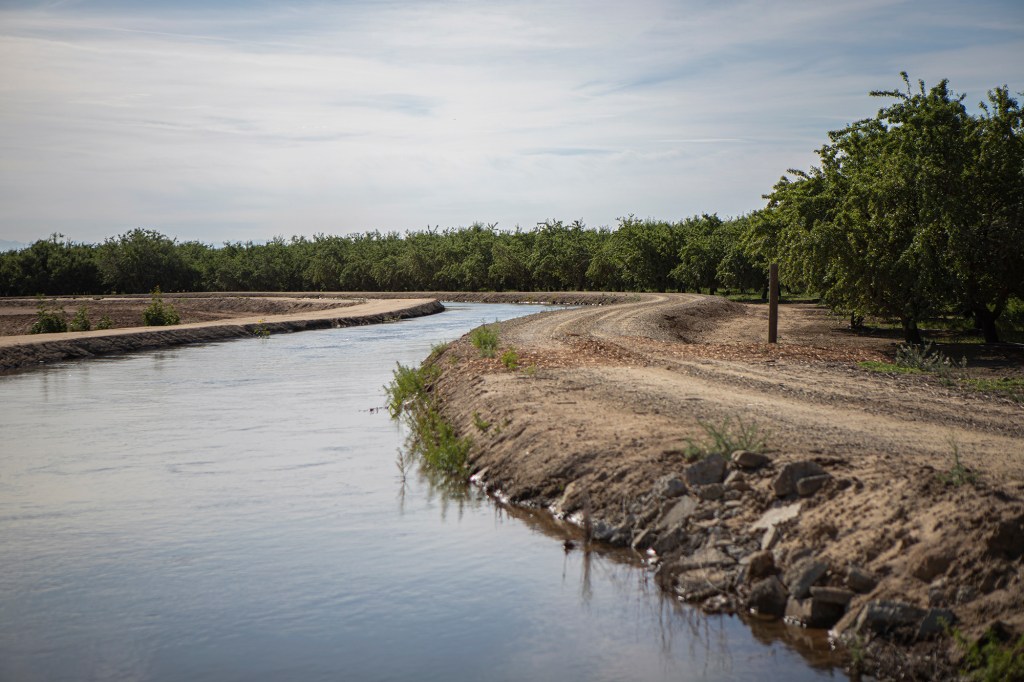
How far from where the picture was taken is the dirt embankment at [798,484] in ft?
26.2

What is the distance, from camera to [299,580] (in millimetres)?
9719

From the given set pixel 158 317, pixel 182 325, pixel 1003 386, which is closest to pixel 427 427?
pixel 1003 386

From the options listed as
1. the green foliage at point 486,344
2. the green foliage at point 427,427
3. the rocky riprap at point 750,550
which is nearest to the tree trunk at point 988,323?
the green foliage at point 486,344

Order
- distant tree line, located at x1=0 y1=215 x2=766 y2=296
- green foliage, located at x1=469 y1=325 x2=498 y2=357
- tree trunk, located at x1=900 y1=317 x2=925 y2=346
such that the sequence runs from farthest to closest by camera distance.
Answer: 1. distant tree line, located at x1=0 y1=215 x2=766 y2=296
2. tree trunk, located at x1=900 y1=317 x2=925 y2=346
3. green foliage, located at x1=469 y1=325 x2=498 y2=357

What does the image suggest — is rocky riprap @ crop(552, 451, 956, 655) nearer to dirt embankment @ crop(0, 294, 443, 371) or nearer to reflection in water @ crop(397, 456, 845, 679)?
reflection in water @ crop(397, 456, 845, 679)

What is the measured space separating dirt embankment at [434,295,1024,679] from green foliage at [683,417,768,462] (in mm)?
129

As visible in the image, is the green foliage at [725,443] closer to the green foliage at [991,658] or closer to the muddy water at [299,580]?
the muddy water at [299,580]

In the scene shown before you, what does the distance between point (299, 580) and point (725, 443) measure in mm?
5249

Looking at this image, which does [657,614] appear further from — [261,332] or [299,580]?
[261,332]

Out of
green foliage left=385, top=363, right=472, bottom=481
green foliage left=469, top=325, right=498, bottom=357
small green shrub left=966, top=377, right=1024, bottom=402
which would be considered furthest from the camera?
green foliage left=469, top=325, right=498, bottom=357

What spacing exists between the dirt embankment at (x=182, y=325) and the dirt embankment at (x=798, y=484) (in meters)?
18.1

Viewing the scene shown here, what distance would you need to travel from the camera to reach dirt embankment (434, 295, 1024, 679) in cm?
798

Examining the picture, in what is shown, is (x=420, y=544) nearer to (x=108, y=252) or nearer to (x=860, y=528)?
(x=860, y=528)

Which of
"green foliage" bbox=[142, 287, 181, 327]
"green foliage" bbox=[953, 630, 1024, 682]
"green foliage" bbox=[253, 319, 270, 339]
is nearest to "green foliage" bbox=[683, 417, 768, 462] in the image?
"green foliage" bbox=[953, 630, 1024, 682]
